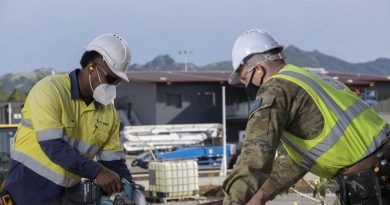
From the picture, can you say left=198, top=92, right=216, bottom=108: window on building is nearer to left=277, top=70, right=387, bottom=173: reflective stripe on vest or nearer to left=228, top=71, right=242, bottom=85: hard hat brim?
left=228, top=71, right=242, bottom=85: hard hat brim

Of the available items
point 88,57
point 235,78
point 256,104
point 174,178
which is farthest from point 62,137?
point 174,178

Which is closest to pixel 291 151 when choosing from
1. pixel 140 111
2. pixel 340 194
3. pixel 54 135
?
pixel 340 194

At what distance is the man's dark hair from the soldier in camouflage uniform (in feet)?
4.14

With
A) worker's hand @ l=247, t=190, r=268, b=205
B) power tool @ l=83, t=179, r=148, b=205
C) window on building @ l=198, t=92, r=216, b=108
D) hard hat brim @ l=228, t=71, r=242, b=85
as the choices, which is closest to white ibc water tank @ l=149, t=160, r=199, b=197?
power tool @ l=83, t=179, r=148, b=205

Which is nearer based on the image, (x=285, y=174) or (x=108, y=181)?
(x=285, y=174)

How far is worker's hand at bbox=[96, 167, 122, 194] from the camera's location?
4.75 metres

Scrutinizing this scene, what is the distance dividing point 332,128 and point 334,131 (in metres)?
0.02

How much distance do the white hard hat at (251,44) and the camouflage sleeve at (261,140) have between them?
0.27 metres

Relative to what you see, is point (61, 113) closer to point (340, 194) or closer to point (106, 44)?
point (106, 44)

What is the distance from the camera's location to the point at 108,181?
4754 mm

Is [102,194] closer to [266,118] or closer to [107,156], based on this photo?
[107,156]

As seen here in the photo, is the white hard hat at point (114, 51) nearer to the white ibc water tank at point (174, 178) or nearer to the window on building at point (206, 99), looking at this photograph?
the white ibc water tank at point (174, 178)

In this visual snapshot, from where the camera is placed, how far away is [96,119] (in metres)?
5.24

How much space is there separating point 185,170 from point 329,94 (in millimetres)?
16157
